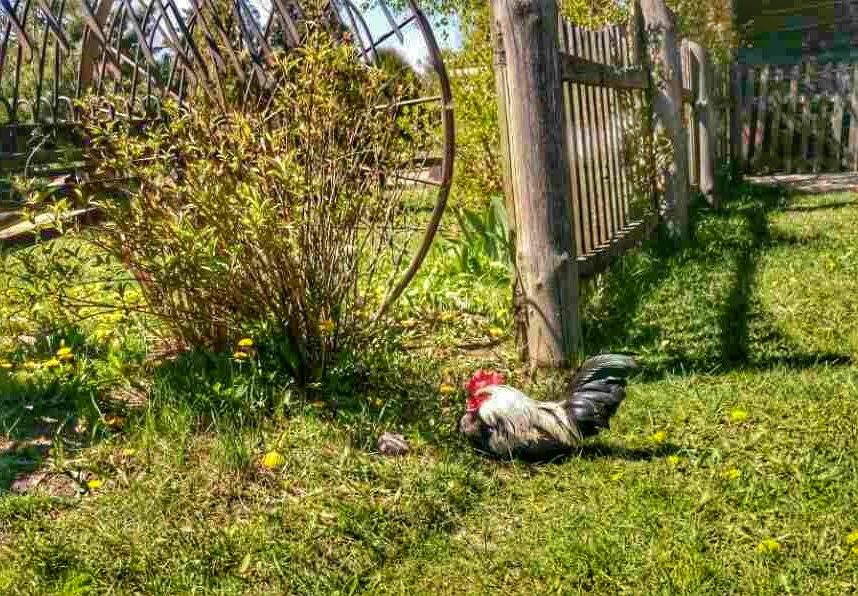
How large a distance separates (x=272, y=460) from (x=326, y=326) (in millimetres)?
668

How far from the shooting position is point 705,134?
8836 mm

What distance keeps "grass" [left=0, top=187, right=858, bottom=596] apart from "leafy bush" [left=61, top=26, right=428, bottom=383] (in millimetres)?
296

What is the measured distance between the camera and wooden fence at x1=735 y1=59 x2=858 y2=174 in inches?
440

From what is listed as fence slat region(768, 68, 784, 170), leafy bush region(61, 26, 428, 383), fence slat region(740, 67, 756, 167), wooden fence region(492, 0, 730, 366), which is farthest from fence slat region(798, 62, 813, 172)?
leafy bush region(61, 26, 428, 383)

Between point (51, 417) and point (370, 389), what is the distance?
1.32 meters

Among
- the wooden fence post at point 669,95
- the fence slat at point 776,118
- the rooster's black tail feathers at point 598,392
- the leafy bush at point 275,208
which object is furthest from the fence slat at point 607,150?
the fence slat at point 776,118

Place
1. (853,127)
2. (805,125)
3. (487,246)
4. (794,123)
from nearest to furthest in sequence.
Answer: (487,246) < (853,127) < (805,125) < (794,123)

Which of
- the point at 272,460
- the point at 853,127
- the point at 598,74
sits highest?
the point at 598,74

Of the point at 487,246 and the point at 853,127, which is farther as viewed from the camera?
the point at 853,127

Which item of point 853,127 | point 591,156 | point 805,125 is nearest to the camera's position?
point 591,156

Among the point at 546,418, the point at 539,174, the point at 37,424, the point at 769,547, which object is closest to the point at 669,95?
the point at 539,174

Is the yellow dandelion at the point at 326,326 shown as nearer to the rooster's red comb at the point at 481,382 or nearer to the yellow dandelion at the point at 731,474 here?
the rooster's red comb at the point at 481,382

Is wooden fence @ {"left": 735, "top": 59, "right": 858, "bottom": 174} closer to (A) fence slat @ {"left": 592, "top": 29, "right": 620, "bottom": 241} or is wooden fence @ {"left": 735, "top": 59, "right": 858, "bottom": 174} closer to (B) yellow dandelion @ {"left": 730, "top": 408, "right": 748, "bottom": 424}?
(A) fence slat @ {"left": 592, "top": 29, "right": 620, "bottom": 241}

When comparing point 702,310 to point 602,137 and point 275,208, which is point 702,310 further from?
point 275,208
